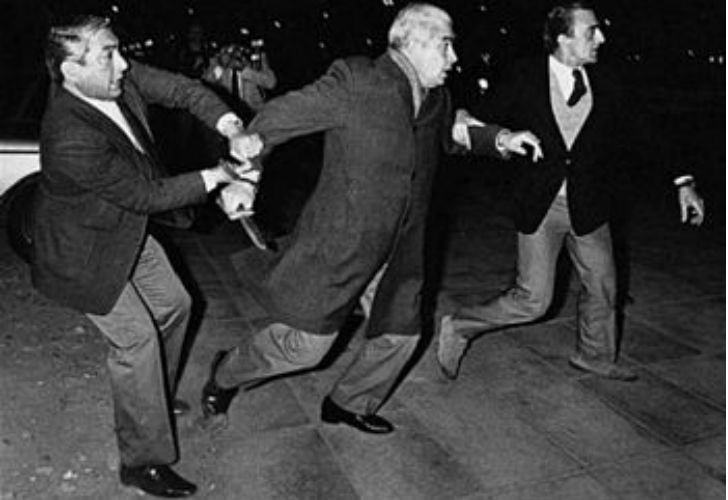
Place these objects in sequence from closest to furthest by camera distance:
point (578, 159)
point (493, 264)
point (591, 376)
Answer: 1. point (578, 159)
2. point (591, 376)
3. point (493, 264)

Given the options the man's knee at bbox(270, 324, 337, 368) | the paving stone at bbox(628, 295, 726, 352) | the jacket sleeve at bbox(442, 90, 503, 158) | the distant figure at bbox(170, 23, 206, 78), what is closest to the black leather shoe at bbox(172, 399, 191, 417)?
the man's knee at bbox(270, 324, 337, 368)

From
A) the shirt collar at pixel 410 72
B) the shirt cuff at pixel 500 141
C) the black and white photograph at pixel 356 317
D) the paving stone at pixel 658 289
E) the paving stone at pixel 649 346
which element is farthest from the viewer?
the paving stone at pixel 658 289

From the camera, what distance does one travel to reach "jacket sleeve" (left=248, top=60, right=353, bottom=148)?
10.6 feet

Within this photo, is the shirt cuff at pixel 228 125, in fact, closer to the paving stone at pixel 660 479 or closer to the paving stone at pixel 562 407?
the paving stone at pixel 562 407

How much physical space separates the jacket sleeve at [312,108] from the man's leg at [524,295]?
4.74 ft

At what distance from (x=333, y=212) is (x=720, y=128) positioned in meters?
16.7

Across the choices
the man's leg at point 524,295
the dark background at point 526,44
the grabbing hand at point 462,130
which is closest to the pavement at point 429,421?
the man's leg at point 524,295

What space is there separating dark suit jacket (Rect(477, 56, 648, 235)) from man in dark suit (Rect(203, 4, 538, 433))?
40 cm

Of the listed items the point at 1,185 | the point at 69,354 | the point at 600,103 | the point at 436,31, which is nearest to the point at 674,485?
the point at 600,103

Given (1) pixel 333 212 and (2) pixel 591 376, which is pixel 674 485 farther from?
(1) pixel 333 212

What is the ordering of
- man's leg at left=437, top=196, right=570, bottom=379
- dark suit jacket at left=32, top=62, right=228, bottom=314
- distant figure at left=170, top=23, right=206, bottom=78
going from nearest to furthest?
dark suit jacket at left=32, top=62, right=228, bottom=314
man's leg at left=437, top=196, right=570, bottom=379
distant figure at left=170, top=23, right=206, bottom=78

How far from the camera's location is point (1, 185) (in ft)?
20.9

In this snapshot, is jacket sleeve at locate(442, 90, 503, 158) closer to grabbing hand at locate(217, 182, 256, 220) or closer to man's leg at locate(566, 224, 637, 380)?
man's leg at locate(566, 224, 637, 380)

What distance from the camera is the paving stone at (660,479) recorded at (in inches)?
134
